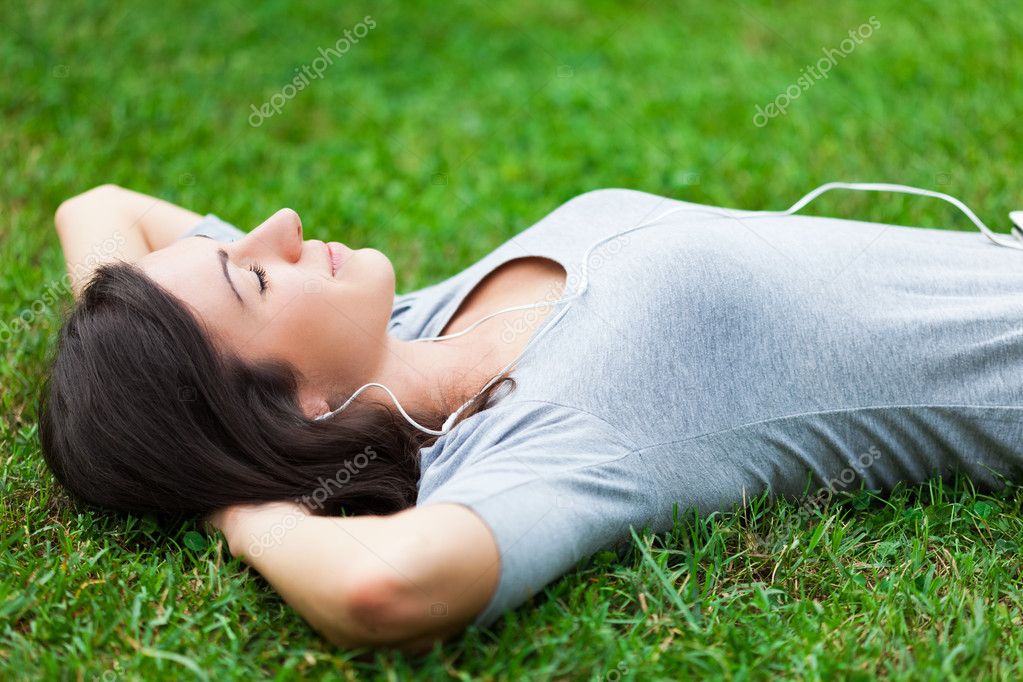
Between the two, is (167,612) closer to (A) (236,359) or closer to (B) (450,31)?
(A) (236,359)

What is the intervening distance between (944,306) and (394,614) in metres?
1.62

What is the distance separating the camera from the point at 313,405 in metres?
2.50

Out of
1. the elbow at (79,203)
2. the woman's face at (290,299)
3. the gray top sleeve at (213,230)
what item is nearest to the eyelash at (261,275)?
the woman's face at (290,299)

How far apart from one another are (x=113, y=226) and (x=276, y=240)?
1.10 meters

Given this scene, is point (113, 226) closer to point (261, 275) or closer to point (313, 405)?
point (261, 275)

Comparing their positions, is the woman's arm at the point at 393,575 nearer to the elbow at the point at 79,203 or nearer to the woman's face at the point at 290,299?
the woman's face at the point at 290,299

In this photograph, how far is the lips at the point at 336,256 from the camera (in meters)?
2.62

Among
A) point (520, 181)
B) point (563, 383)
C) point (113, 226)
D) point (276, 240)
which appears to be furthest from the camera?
point (520, 181)

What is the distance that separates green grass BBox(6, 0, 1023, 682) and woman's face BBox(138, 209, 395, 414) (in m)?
0.51

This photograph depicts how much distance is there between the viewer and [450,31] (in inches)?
264

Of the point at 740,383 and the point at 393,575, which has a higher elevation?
the point at 740,383

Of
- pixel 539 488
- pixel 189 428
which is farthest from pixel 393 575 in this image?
pixel 189 428

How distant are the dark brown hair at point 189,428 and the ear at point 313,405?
3 cm

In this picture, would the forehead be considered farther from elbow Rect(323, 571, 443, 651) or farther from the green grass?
elbow Rect(323, 571, 443, 651)
